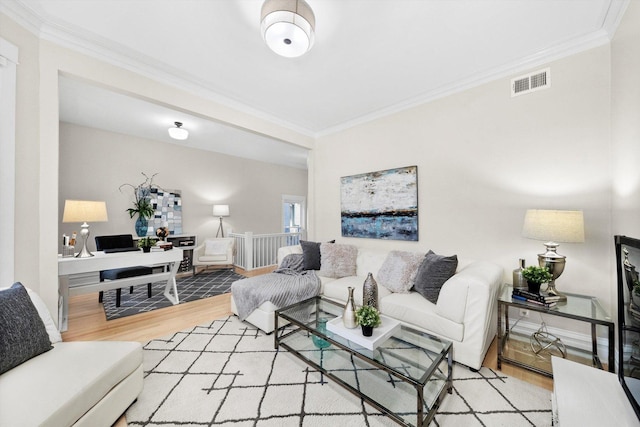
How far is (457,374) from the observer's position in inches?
73.6

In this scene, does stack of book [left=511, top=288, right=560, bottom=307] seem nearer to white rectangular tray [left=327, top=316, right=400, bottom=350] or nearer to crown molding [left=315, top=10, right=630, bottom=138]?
white rectangular tray [left=327, top=316, right=400, bottom=350]

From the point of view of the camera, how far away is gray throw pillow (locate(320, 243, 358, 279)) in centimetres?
317

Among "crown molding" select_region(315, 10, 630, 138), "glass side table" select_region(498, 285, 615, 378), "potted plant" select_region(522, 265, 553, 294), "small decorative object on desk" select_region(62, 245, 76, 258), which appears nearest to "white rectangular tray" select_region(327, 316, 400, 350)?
"glass side table" select_region(498, 285, 615, 378)

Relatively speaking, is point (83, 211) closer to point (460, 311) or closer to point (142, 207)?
point (142, 207)

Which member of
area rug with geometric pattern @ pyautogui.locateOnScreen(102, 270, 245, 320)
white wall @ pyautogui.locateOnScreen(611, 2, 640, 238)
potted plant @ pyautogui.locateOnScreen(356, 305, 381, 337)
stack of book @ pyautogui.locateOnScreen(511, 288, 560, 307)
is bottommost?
area rug with geometric pattern @ pyautogui.locateOnScreen(102, 270, 245, 320)

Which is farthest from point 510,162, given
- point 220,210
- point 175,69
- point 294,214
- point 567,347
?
point 294,214

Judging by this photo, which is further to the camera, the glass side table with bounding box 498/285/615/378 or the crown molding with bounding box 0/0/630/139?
the crown molding with bounding box 0/0/630/139

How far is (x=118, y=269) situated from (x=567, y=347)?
16.8 ft

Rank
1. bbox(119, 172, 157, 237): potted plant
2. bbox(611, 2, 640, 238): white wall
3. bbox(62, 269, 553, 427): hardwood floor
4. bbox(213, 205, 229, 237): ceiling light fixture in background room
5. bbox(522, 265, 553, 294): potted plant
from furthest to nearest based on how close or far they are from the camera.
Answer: bbox(213, 205, 229, 237): ceiling light fixture in background room < bbox(119, 172, 157, 237): potted plant < bbox(62, 269, 553, 427): hardwood floor < bbox(522, 265, 553, 294): potted plant < bbox(611, 2, 640, 238): white wall

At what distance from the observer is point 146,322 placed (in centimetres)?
279

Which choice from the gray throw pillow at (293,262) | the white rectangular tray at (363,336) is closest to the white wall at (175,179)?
the gray throw pillow at (293,262)

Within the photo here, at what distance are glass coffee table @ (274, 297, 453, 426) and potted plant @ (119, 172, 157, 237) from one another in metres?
4.04

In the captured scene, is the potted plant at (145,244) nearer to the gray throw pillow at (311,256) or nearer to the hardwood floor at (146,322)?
the hardwood floor at (146,322)

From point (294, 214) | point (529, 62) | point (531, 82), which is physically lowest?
point (294, 214)
